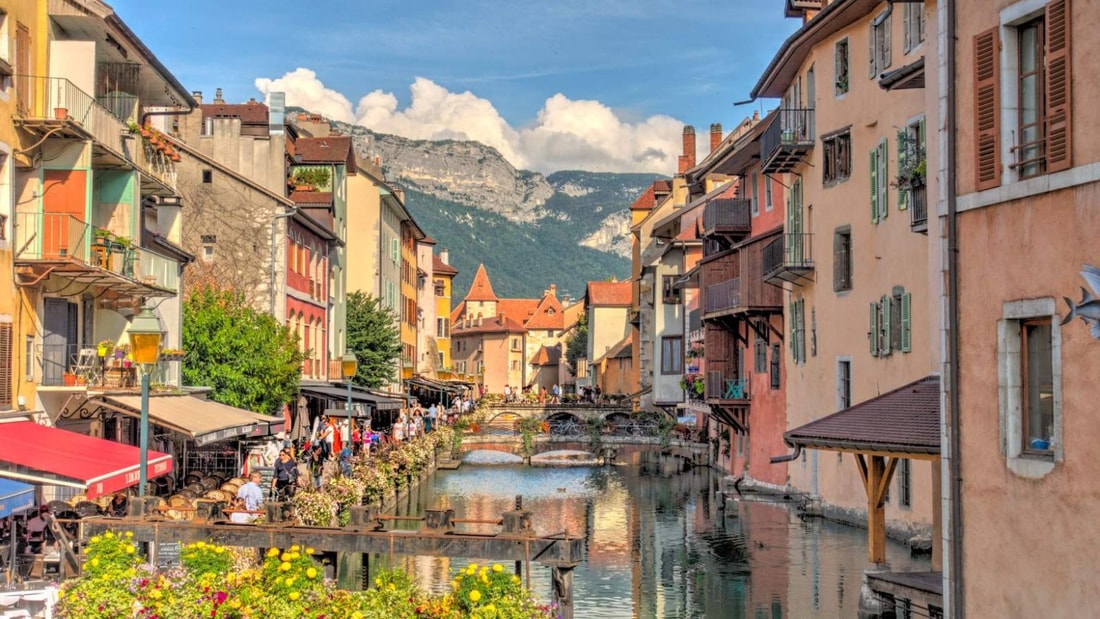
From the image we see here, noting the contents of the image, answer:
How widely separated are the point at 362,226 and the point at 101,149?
39.7m

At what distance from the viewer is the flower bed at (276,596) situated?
533 inches

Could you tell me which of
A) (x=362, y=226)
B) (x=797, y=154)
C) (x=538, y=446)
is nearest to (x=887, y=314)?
(x=797, y=154)

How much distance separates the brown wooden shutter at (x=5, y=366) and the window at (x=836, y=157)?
20.0 metres

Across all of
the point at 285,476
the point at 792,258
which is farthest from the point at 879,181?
the point at 285,476

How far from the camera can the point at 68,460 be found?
19.7 m

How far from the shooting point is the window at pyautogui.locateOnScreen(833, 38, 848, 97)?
33.7m

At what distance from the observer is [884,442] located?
1739 centimetres

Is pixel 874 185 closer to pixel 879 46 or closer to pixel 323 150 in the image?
pixel 879 46

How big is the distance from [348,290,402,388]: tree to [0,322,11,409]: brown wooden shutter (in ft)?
120

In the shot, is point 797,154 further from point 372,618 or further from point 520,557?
point 372,618

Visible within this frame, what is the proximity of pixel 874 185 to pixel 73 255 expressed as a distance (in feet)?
57.9

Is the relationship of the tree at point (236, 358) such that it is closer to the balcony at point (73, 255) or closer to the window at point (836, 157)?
the balcony at point (73, 255)

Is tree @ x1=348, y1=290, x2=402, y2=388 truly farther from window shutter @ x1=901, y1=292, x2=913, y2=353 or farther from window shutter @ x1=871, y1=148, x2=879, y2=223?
window shutter @ x1=901, y1=292, x2=913, y2=353

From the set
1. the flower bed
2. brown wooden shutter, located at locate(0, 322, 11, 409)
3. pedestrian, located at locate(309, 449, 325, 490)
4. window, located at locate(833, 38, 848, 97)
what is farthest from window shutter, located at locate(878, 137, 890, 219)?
the flower bed
